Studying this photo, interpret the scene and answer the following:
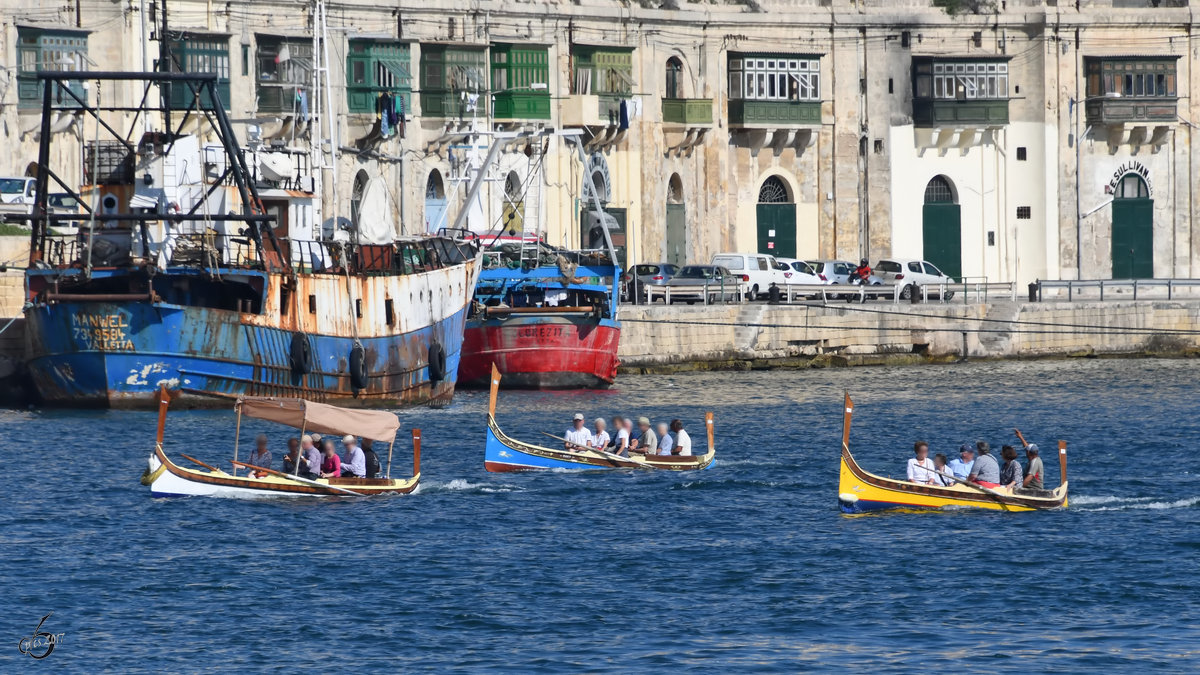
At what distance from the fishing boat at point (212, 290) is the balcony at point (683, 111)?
22164mm

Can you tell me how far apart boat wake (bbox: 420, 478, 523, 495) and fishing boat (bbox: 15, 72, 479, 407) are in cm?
944

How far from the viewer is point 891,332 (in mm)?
62031


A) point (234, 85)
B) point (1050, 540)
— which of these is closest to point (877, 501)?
point (1050, 540)

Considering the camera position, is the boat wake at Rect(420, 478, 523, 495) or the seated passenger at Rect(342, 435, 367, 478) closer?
the seated passenger at Rect(342, 435, 367, 478)

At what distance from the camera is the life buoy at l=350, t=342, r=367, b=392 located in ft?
153

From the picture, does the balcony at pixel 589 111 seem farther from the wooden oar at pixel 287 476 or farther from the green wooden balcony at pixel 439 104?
the wooden oar at pixel 287 476

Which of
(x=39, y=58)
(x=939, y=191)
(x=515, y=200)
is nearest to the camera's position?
(x=39, y=58)

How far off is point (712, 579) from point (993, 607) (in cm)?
396

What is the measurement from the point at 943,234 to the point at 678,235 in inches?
410

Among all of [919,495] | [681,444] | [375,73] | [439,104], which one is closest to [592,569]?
[919,495]

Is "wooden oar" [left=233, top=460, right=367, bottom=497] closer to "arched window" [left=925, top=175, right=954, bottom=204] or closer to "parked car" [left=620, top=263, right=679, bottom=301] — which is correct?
"parked car" [left=620, top=263, right=679, bottom=301]

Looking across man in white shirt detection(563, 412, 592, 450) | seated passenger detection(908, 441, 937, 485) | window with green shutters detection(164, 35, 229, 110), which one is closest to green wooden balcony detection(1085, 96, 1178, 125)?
window with green shutters detection(164, 35, 229, 110)

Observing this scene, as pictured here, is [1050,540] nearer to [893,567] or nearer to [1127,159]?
[893,567]

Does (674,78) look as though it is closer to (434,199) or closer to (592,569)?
(434,199)
